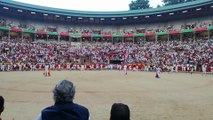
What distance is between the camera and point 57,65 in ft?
146

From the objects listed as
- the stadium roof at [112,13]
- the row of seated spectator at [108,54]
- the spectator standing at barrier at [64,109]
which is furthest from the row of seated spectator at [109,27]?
the spectator standing at barrier at [64,109]

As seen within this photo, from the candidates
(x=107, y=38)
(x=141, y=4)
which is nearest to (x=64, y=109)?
(x=107, y=38)

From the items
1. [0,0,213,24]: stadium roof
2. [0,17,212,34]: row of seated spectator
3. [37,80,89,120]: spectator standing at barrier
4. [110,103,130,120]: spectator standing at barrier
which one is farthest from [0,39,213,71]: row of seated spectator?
[110,103,130,120]: spectator standing at barrier

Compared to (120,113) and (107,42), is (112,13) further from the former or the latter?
(120,113)

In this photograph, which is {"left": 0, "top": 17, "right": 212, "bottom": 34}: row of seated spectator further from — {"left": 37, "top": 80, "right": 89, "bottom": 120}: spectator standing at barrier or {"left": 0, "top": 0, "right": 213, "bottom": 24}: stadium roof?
{"left": 37, "top": 80, "right": 89, "bottom": 120}: spectator standing at barrier

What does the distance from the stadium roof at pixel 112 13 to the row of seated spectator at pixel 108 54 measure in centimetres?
880

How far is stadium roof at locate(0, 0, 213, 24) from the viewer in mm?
53344

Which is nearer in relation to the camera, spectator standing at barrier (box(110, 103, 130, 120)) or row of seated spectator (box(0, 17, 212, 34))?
spectator standing at barrier (box(110, 103, 130, 120))

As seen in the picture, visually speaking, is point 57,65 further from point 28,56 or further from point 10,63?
point 10,63

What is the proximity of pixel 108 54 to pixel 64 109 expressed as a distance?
170 feet

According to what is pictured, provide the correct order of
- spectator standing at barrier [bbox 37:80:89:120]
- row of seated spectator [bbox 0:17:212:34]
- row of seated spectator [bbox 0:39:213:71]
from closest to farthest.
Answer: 1. spectator standing at barrier [bbox 37:80:89:120]
2. row of seated spectator [bbox 0:39:213:71]
3. row of seated spectator [bbox 0:17:212:34]

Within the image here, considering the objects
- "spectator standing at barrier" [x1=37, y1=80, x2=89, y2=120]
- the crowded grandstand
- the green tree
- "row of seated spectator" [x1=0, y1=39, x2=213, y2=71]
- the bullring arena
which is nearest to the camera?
"spectator standing at barrier" [x1=37, y1=80, x2=89, y2=120]

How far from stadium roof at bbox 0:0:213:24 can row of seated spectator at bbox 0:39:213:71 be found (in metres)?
8.80

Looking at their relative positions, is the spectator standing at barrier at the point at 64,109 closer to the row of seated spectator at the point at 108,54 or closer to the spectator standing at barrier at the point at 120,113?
the spectator standing at barrier at the point at 120,113
